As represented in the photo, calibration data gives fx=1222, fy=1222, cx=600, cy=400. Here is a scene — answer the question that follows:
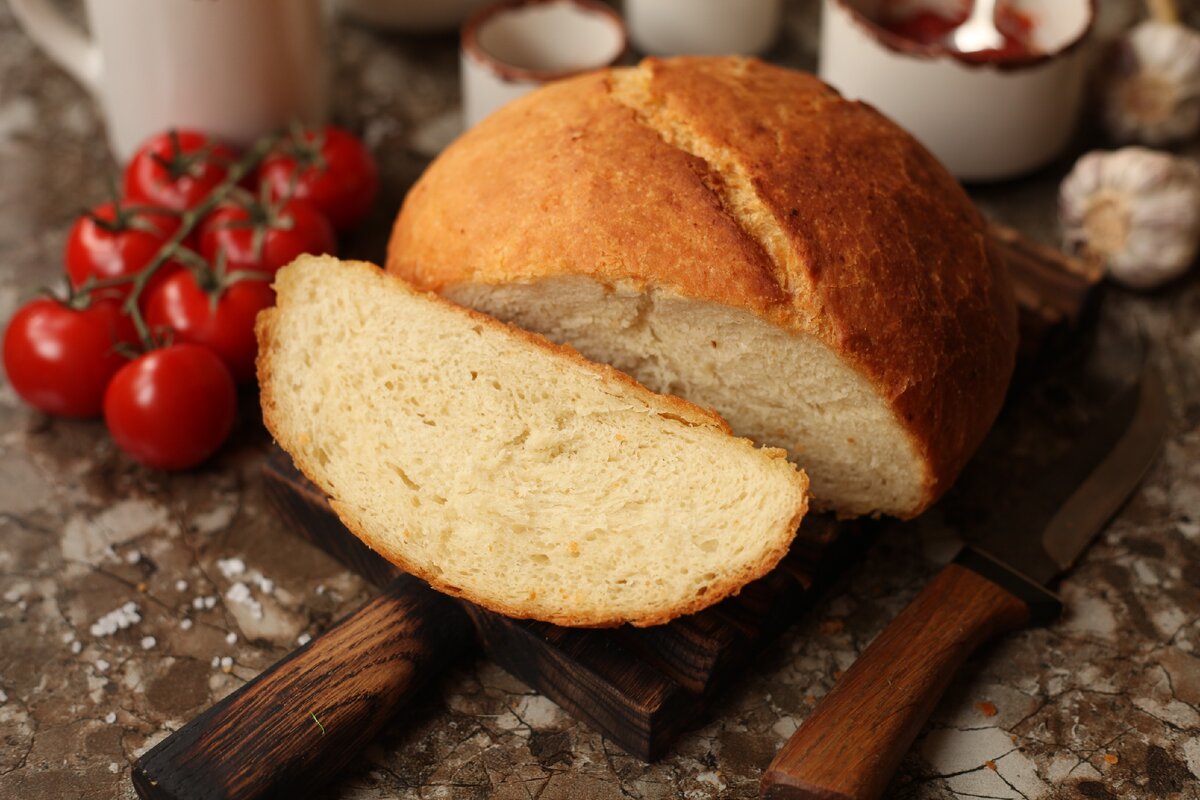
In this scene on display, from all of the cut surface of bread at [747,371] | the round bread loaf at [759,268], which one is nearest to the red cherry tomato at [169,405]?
the round bread loaf at [759,268]

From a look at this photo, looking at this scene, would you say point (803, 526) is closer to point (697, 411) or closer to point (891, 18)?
point (697, 411)

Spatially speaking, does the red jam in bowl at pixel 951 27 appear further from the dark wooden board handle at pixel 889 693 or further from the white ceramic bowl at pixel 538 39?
the dark wooden board handle at pixel 889 693

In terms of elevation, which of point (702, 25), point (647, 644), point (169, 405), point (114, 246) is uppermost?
point (702, 25)

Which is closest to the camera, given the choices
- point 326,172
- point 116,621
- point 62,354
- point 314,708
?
point 314,708

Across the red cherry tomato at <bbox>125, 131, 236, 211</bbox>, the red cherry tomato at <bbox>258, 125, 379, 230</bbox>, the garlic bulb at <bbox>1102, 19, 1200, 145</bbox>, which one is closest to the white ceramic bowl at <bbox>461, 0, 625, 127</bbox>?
the red cherry tomato at <bbox>258, 125, 379, 230</bbox>

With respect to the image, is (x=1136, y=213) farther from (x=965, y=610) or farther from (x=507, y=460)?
(x=507, y=460)

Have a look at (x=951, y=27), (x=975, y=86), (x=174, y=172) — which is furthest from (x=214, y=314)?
(x=951, y=27)

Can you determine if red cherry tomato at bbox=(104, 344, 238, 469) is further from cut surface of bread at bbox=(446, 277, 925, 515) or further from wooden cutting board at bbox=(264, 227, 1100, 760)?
cut surface of bread at bbox=(446, 277, 925, 515)
